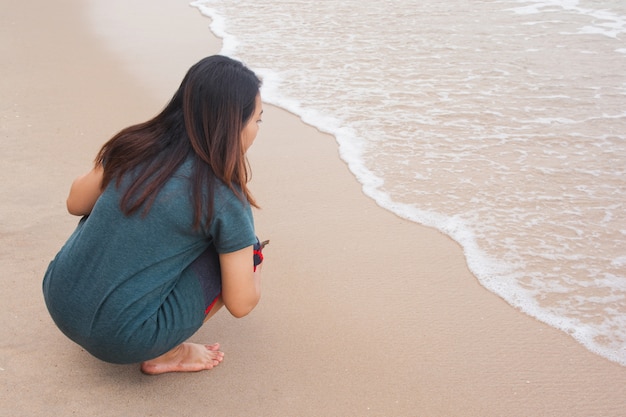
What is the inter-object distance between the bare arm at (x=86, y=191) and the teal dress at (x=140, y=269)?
0.34 feet

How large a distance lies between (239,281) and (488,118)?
10.6 ft

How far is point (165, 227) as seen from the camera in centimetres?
201

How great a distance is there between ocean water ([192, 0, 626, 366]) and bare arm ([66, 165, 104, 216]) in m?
1.72

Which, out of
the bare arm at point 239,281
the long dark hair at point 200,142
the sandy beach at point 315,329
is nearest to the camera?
the long dark hair at point 200,142

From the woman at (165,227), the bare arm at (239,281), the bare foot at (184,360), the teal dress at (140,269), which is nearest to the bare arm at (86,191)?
the woman at (165,227)

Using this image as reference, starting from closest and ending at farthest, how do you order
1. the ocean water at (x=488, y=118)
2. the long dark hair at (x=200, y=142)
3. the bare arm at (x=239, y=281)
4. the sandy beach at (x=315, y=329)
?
the long dark hair at (x=200, y=142) < the bare arm at (x=239, y=281) < the sandy beach at (x=315, y=329) < the ocean water at (x=488, y=118)

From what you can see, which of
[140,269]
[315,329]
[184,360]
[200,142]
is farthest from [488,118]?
[140,269]

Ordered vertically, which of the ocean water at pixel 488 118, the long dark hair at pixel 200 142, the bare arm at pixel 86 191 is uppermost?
the long dark hair at pixel 200 142

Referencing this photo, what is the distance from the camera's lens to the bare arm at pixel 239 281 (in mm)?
2086

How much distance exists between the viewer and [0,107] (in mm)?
4625

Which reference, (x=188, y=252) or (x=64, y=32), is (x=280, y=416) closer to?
(x=188, y=252)

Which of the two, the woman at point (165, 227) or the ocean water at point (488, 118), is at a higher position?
the woman at point (165, 227)

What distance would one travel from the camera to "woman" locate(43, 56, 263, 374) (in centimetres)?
198

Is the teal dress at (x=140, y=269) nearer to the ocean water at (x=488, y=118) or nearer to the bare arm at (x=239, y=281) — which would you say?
the bare arm at (x=239, y=281)
